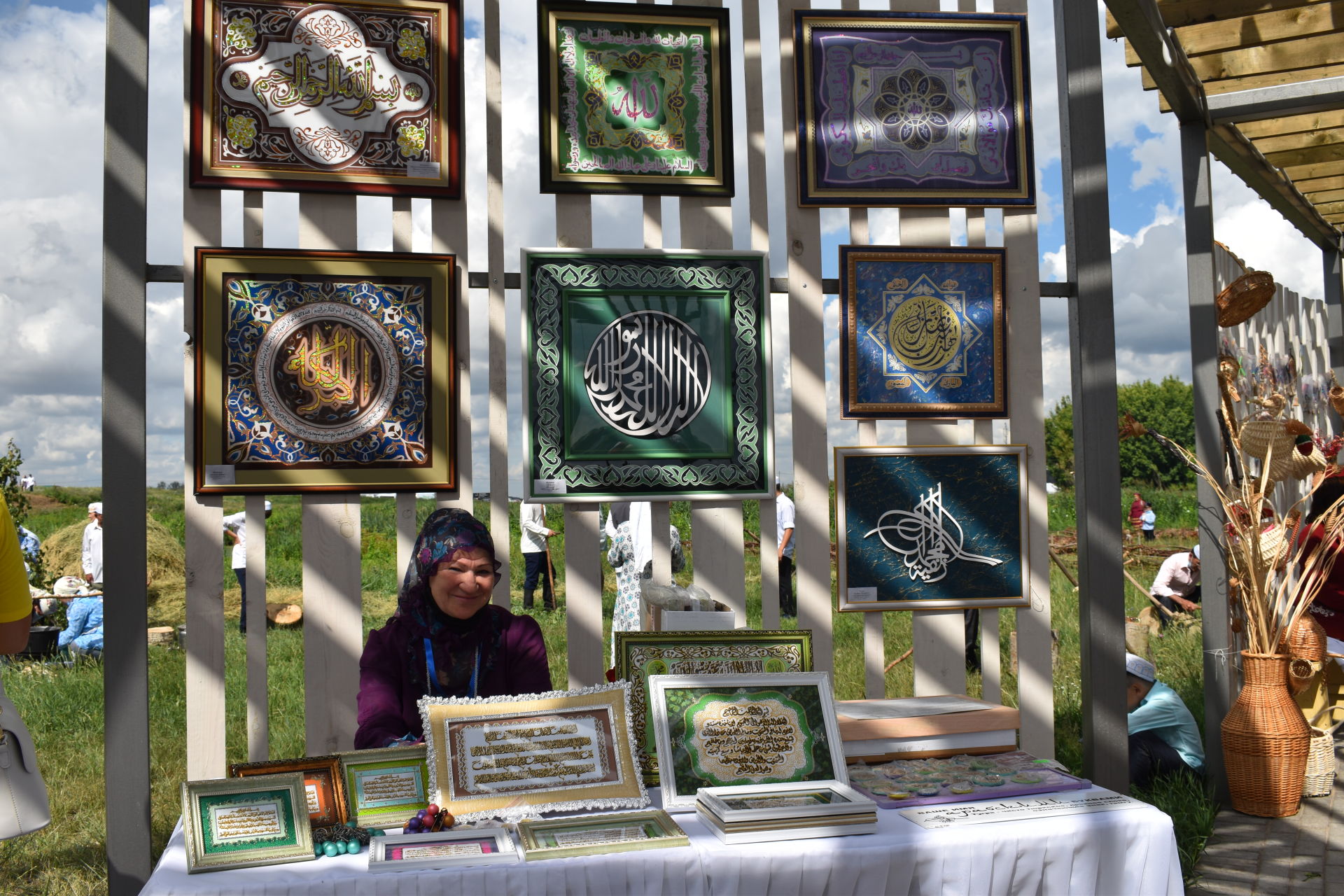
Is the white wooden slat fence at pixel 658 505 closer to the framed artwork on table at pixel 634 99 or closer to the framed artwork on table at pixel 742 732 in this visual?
the framed artwork on table at pixel 634 99

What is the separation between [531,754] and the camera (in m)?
2.38

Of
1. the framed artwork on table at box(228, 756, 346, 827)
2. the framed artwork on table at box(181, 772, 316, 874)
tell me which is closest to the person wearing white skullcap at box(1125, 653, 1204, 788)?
the framed artwork on table at box(228, 756, 346, 827)

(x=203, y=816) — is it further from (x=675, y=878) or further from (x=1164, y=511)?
(x=1164, y=511)

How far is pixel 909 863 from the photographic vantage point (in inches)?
87.8

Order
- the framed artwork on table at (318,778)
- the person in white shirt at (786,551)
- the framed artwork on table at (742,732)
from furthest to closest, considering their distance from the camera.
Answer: the person in white shirt at (786,551)
the framed artwork on table at (742,732)
the framed artwork on table at (318,778)

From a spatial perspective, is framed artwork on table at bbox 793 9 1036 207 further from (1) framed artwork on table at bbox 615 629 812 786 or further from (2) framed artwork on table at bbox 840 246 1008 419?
(1) framed artwork on table at bbox 615 629 812 786

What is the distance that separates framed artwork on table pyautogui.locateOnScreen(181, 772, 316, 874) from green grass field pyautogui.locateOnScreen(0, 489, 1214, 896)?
101 centimetres

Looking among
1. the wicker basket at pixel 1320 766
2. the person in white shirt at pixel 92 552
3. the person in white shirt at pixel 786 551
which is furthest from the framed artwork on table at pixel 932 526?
the person in white shirt at pixel 92 552

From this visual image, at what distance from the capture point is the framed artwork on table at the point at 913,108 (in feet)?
11.5

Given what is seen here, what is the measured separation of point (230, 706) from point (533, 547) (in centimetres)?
404

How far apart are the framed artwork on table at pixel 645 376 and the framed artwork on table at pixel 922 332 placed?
1.08 ft

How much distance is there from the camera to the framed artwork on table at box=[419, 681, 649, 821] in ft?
7.60

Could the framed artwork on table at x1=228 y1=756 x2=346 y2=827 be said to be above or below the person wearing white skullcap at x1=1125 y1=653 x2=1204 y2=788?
above

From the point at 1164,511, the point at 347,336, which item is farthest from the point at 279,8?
the point at 1164,511
